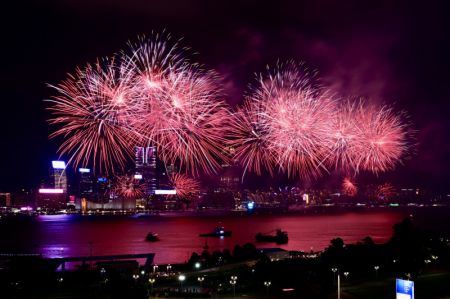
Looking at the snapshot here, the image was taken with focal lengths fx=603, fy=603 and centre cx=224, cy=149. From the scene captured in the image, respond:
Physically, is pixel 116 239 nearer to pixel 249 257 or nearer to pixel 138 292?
pixel 249 257

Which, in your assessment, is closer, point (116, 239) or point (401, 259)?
point (401, 259)

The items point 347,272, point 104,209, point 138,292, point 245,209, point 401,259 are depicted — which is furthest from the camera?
point 245,209

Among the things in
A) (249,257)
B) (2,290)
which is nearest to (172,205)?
(249,257)

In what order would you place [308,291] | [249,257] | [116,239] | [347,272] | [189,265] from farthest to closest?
[116,239]
[249,257]
[189,265]
[347,272]
[308,291]

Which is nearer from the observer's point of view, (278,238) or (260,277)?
(260,277)

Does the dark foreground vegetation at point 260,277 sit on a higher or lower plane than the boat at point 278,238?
higher

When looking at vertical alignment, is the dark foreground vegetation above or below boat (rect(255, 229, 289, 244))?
→ above

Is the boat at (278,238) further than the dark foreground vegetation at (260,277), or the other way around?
the boat at (278,238)

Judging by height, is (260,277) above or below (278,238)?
above

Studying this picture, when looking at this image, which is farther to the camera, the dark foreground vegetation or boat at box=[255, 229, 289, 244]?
boat at box=[255, 229, 289, 244]
